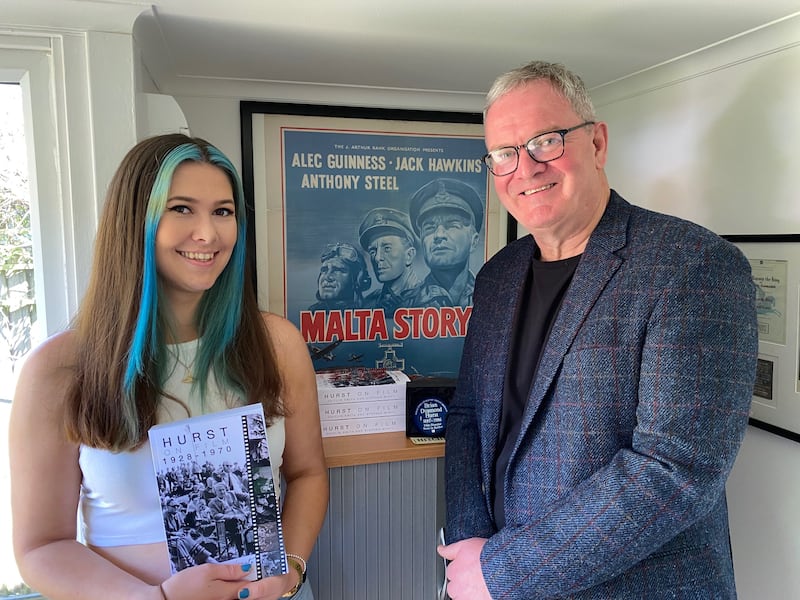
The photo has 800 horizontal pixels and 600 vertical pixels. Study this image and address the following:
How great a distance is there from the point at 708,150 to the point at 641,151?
0.28 meters

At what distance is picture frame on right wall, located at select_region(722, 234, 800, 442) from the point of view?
4.23 ft

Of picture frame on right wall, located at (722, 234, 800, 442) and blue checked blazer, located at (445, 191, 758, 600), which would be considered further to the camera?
picture frame on right wall, located at (722, 234, 800, 442)

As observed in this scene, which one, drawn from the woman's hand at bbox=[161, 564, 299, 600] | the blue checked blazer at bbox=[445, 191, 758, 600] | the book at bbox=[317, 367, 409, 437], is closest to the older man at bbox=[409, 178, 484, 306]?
the book at bbox=[317, 367, 409, 437]

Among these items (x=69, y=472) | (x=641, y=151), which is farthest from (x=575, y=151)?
(x=69, y=472)

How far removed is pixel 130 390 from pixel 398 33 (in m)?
1.01

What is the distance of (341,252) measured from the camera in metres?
1.96

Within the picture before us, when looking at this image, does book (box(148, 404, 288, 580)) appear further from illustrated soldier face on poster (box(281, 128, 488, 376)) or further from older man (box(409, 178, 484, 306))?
older man (box(409, 178, 484, 306))

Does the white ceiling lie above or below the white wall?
above

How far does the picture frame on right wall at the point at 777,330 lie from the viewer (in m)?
1.29

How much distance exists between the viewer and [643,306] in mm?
919

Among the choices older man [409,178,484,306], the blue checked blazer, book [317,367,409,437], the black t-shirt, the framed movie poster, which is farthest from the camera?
older man [409,178,484,306]

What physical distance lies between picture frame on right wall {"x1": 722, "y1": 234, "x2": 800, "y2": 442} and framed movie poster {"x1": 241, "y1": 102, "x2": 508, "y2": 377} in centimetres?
93

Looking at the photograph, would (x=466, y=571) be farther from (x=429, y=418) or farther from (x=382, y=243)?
(x=382, y=243)

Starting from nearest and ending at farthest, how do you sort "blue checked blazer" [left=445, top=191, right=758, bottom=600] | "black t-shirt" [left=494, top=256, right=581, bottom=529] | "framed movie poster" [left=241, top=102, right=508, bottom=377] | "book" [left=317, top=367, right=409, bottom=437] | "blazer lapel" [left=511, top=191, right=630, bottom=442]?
"blue checked blazer" [left=445, top=191, right=758, bottom=600], "blazer lapel" [left=511, top=191, right=630, bottom=442], "black t-shirt" [left=494, top=256, right=581, bottom=529], "book" [left=317, top=367, right=409, bottom=437], "framed movie poster" [left=241, top=102, right=508, bottom=377]
